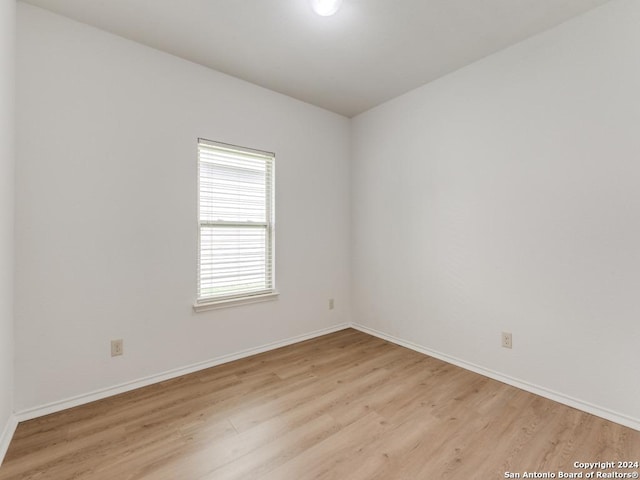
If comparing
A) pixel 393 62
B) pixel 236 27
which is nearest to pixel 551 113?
pixel 393 62

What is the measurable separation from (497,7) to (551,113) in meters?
0.81

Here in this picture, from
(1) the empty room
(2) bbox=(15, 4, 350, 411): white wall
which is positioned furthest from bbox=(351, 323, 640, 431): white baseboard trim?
(2) bbox=(15, 4, 350, 411): white wall

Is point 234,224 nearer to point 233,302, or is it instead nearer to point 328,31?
point 233,302

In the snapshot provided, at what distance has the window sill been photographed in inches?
103

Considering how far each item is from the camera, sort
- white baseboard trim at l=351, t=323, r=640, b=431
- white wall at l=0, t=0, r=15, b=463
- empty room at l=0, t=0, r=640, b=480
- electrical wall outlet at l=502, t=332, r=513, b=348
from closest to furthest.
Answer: white wall at l=0, t=0, r=15, b=463
empty room at l=0, t=0, r=640, b=480
white baseboard trim at l=351, t=323, r=640, b=431
electrical wall outlet at l=502, t=332, r=513, b=348

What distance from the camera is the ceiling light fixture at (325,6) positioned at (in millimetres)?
1887

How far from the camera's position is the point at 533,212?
2258 millimetres

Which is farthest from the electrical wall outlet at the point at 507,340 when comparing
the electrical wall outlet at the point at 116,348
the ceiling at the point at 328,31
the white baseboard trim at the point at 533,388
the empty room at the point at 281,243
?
the electrical wall outlet at the point at 116,348

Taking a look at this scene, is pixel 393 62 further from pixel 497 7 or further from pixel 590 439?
pixel 590 439

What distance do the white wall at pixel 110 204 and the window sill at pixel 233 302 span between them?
0.19 ft

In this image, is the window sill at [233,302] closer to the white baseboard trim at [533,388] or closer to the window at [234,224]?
the window at [234,224]

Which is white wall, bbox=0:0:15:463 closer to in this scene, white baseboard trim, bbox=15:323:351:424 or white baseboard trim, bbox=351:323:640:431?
white baseboard trim, bbox=15:323:351:424

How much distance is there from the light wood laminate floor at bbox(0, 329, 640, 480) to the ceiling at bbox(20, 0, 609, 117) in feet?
8.66

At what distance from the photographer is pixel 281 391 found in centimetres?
227
